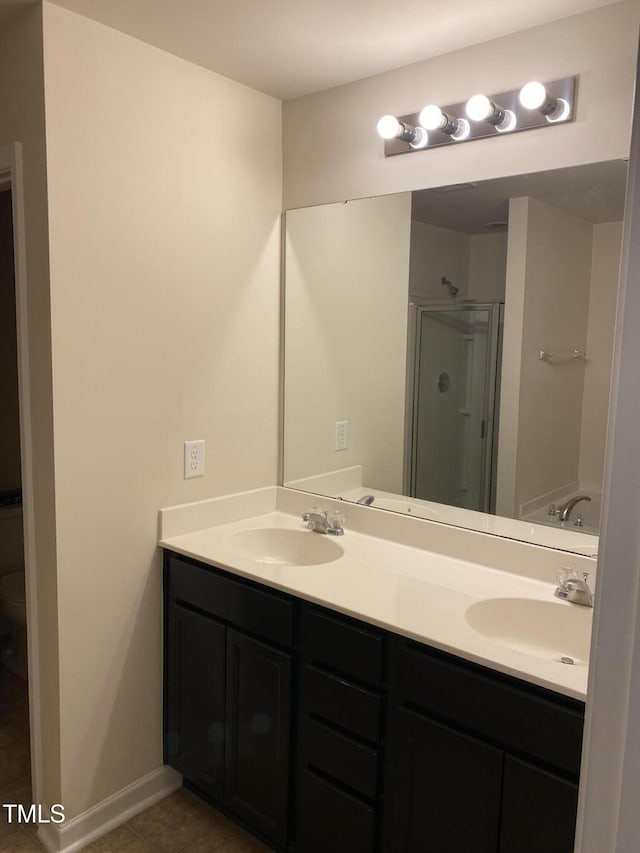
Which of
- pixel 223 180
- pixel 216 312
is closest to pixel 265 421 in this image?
pixel 216 312

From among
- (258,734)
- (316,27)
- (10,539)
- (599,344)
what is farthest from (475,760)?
(10,539)

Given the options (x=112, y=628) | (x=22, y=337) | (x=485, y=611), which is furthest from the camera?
(x=112, y=628)

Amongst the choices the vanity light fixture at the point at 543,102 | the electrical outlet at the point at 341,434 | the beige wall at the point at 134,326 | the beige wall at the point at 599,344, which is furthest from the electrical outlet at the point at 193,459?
the vanity light fixture at the point at 543,102

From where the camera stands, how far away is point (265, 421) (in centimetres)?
253

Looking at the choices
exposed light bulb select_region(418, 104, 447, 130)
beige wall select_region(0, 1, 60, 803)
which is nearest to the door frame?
beige wall select_region(0, 1, 60, 803)

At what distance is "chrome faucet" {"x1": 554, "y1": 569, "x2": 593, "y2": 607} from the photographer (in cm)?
172

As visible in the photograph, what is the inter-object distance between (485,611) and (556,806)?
499mm

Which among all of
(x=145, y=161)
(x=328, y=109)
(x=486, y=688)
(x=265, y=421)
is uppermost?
(x=328, y=109)

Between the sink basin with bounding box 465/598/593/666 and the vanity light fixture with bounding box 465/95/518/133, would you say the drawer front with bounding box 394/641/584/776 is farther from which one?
the vanity light fixture with bounding box 465/95/518/133

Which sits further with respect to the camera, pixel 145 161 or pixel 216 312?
pixel 216 312

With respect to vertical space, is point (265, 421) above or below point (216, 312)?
below

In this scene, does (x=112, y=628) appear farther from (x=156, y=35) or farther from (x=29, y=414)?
(x=156, y=35)

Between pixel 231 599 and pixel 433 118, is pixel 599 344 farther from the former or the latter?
pixel 231 599

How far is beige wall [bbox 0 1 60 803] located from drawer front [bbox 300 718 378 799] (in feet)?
2.51
